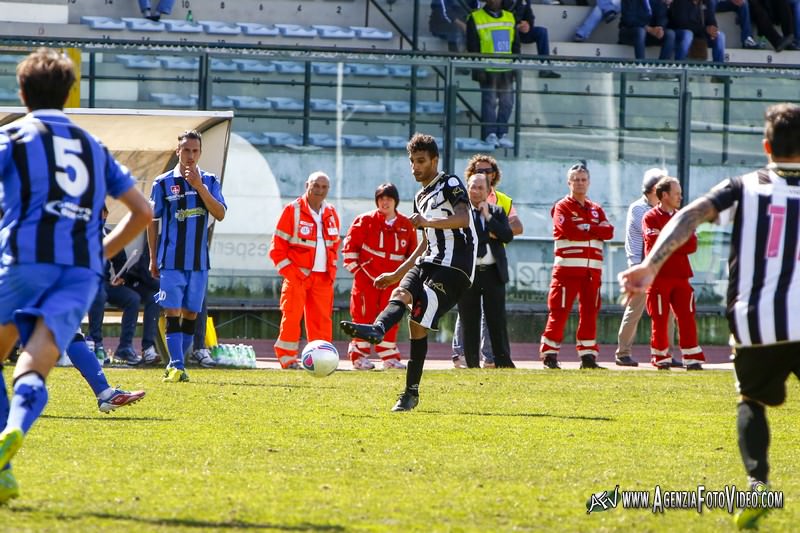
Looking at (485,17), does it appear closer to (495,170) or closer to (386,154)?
(386,154)

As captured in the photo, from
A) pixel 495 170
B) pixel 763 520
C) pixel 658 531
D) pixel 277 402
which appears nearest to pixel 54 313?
pixel 658 531

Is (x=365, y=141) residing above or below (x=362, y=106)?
below

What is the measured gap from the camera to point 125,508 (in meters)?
5.68

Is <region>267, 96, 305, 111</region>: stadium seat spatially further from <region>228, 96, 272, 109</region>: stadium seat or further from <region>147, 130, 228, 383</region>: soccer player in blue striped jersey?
<region>147, 130, 228, 383</region>: soccer player in blue striped jersey

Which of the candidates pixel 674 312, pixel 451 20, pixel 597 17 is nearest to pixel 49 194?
pixel 674 312

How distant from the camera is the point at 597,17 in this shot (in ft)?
82.2

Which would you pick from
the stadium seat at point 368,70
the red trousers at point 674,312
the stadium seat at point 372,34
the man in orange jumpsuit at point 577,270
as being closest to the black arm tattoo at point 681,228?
the red trousers at point 674,312

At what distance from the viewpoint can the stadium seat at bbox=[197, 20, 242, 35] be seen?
23.9m

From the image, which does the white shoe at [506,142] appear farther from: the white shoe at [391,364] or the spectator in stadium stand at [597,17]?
the spectator in stadium stand at [597,17]

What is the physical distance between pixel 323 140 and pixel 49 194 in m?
13.5

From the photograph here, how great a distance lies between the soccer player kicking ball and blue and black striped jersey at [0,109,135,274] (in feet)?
13.8

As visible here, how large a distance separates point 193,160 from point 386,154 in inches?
285

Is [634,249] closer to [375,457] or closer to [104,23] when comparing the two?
[375,457]

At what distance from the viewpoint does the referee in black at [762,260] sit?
566cm
